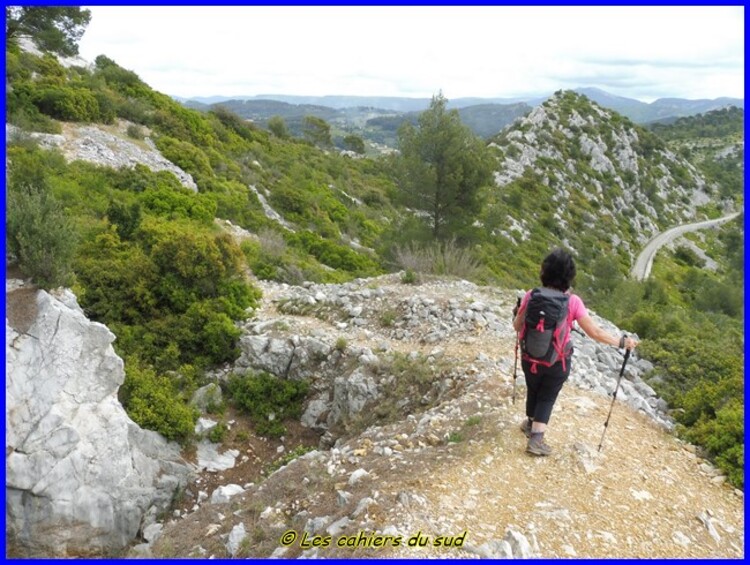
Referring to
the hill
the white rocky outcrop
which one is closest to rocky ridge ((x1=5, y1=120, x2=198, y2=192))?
the hill

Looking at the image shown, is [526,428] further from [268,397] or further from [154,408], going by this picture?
[154,408]

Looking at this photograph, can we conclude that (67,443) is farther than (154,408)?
No

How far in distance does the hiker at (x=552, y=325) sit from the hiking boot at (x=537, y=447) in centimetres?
65

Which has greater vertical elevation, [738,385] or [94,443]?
[738,385]

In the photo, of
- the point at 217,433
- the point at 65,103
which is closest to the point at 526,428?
the point at 217,433

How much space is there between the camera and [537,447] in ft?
19.9

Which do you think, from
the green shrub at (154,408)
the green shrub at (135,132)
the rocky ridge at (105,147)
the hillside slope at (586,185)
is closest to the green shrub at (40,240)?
the green shrub at (154,408)

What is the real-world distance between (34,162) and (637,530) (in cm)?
1782

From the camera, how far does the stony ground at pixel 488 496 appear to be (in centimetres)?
493

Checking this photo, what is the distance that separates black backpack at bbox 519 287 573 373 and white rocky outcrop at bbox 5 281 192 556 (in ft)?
20.2

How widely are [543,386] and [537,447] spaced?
2.73 ft

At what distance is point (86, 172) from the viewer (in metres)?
18.3

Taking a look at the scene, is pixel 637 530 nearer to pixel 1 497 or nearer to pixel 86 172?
pixel 1 497

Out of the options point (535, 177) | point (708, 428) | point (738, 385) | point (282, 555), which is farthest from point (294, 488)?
point (535, 177)
